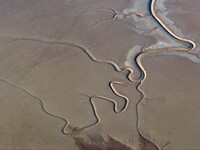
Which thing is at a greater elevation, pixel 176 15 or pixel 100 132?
pixel 176 15

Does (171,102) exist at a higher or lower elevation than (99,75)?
higher

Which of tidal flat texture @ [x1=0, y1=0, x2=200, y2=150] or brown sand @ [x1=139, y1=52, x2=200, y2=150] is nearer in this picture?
brown sand @ [x1=139, y1=52, x2=200, y2=150]

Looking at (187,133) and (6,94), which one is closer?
(187,133)

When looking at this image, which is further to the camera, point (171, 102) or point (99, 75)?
point (99, 75)

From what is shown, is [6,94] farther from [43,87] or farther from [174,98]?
[174,98]

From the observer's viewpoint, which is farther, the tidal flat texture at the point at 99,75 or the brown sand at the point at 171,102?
the tidal flat texture at the point at 99,75

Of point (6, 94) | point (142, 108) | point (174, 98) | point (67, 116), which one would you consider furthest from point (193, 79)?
point (6, 94)

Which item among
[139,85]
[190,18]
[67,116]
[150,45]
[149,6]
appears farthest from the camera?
[149,6]

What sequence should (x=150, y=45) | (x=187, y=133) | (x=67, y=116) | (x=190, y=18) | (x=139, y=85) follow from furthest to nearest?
(x=190, y=18)
(x=150, y=45)
(x=139, y=85)
(x=67, y=116)
(x=187, y=133)
